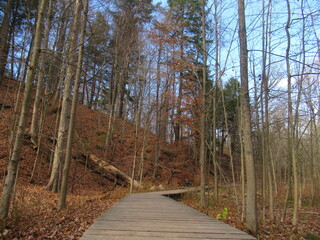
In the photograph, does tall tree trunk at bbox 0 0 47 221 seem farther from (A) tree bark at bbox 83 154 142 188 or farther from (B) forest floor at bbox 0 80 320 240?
(A) tree bark at bbox 83 154 142 188

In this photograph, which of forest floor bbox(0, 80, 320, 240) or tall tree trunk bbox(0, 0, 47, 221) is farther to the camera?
forest floor bbox(0, 80, 320, 240)

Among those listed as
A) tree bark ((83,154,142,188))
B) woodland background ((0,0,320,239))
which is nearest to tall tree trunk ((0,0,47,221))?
woodland background ((0,0,320,239))

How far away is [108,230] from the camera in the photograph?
3246 millimetres

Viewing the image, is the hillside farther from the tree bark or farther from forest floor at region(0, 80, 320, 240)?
the tree bark

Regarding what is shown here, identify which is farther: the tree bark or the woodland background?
→ the tree bark

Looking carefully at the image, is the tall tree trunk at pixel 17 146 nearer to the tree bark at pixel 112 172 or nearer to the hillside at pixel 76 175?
the hillside at pixel 76 175

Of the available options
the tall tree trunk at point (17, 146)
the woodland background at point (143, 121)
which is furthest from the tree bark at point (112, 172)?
the tall tree trunk at point (17, 146)

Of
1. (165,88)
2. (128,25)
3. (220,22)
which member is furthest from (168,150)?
(220,22)

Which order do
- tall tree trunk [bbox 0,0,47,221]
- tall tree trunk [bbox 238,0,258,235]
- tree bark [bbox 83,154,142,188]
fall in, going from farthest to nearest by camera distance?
tree bark [bbox 83,154,142,188] → tall tree trunk [bbox 238,0,258,235] → tall tree trunk [bbox 0,0,47,221]

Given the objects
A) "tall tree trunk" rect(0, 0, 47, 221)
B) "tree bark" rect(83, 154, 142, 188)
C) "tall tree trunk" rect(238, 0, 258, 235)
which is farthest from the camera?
"tree bark" rect(83, 154, 142, 188)

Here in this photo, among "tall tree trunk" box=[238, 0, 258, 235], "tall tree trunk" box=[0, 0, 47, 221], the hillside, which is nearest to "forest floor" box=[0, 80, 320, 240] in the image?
the hillside

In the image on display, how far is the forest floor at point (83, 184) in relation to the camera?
4363mm

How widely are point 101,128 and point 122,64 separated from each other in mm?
5662

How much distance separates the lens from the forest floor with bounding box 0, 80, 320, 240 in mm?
4363
